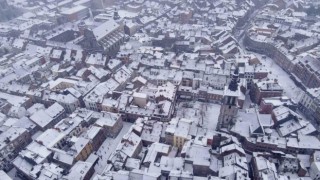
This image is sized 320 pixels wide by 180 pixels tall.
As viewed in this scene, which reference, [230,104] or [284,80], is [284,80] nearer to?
[284,80]

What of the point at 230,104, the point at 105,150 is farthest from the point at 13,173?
the point at 230,104

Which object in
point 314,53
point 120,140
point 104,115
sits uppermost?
point 314,53

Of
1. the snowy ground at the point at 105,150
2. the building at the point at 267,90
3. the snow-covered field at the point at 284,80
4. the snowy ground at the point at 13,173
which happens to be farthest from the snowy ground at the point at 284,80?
the snowy ground at the point at 13,173

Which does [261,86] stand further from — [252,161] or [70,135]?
[70,135]

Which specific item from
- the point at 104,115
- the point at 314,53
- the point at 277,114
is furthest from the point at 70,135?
the point at 314,53

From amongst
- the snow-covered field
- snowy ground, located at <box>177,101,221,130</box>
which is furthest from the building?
snowy ground, located at <box>177,101,221,130</box>

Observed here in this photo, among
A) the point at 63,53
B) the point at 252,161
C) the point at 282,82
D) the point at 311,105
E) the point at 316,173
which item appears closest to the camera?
the point at 316,173
